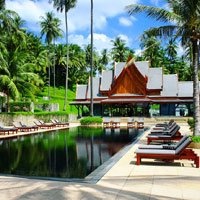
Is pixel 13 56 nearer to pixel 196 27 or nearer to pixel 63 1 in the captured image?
pixel 63 1

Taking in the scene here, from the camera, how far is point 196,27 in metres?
11.0

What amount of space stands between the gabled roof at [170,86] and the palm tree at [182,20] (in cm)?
2551

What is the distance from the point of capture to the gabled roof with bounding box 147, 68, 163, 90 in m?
37.2

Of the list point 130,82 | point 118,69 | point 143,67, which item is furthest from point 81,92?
point 143,67

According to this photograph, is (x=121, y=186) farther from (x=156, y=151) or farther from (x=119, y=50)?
(x=119, y=50)

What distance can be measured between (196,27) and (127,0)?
344cm

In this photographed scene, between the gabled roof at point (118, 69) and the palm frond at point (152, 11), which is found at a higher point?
the gabled roof at point (118, 69)

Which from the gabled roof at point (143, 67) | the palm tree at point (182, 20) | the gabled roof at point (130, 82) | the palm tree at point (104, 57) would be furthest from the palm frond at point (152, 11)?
the palm tree at point (104, 57)

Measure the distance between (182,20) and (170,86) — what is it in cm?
2749

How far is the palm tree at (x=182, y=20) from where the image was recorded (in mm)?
10719

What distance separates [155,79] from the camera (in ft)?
126

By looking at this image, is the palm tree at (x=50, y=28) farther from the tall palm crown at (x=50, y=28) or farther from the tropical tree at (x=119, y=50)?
the tropical tree at (x=119, y=50)

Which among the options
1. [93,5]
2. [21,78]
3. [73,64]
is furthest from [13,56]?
[73,64]

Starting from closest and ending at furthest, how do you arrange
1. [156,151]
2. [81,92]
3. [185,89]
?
[156,151]
[185,89]
[81,92]
